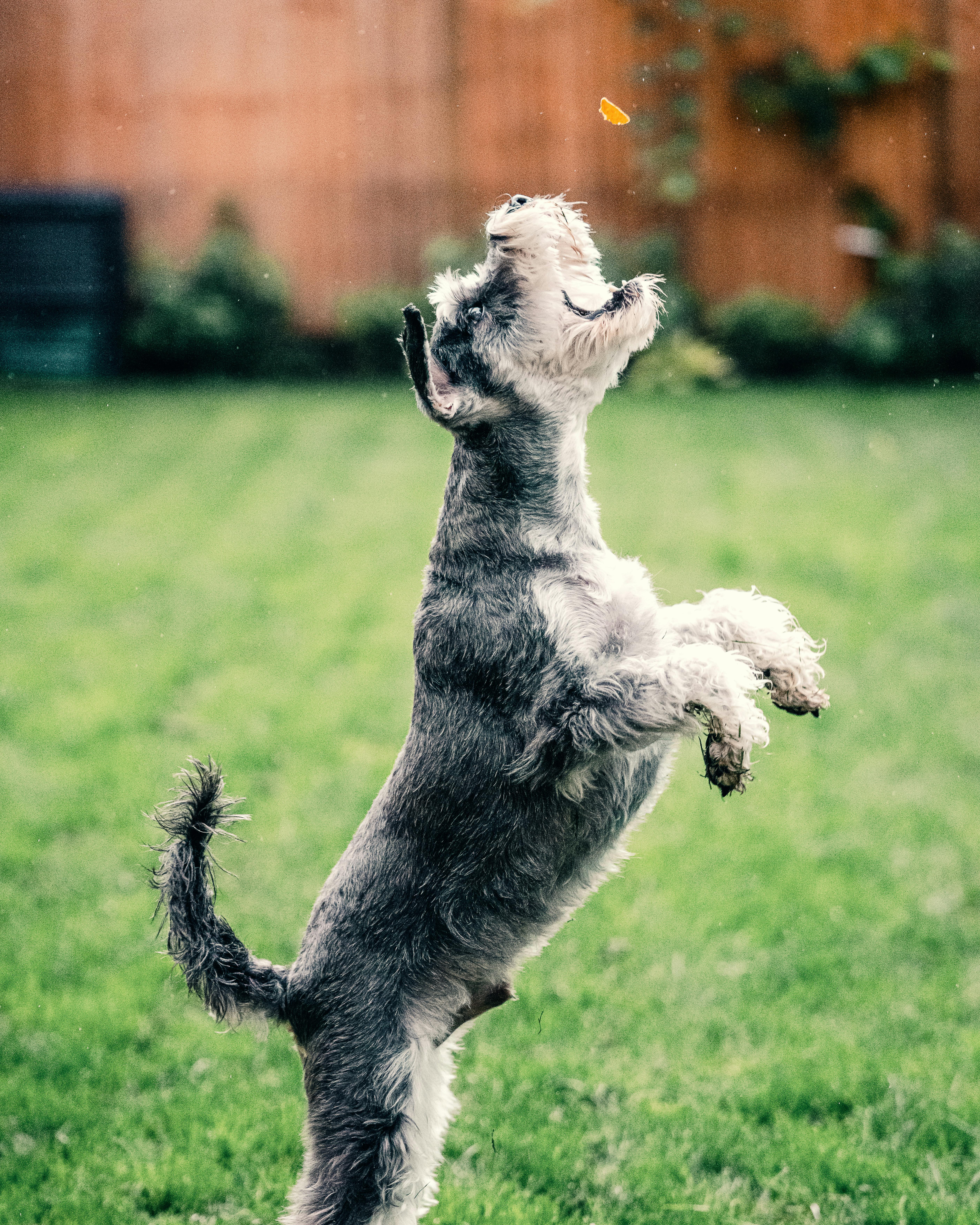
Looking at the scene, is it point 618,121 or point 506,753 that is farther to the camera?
point 618,121

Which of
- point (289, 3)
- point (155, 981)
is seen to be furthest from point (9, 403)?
point (155, 981)

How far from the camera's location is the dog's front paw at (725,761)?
225cm

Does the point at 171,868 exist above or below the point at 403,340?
below

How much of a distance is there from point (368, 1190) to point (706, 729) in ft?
3.73

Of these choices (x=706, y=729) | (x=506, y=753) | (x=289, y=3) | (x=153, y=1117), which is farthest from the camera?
(x=289, y=3)

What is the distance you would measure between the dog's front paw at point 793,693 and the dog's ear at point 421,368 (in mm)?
813

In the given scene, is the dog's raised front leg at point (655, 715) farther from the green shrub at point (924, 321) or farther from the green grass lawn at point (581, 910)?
the green shrub at point (924, 321)

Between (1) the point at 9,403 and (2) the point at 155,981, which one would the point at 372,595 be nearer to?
(2) the point at 155,981

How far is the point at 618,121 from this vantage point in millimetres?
2604

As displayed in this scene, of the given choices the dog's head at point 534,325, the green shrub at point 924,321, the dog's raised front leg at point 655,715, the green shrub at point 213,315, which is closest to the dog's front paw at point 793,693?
the dog's raised front leg at point 655,715

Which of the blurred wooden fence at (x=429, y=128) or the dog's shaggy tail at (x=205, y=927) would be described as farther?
the blurred wooden fence at (x=429, y=128)

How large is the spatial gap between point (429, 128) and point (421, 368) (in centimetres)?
1262

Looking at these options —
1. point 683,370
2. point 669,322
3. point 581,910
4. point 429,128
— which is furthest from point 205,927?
point 429,128

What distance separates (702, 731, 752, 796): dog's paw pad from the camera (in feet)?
7.41
